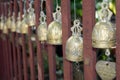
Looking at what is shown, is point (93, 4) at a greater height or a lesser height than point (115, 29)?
greater

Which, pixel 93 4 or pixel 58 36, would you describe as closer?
pixel 93 4

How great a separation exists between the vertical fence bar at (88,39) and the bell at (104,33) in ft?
0.60

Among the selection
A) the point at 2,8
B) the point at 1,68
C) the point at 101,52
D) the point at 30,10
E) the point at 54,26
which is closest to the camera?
the point at 54,26

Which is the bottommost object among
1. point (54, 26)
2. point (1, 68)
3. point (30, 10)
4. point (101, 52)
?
point (1, 68)

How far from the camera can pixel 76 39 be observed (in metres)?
1.68

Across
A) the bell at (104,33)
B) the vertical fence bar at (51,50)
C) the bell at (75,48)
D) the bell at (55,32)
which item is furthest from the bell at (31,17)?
the bell at (104,33)

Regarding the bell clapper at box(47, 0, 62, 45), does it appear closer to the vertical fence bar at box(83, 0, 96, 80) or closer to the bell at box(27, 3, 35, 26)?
the vertical fence bar at box(83, 0, 96, 80)

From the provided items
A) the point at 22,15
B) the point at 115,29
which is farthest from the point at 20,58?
the point at 115,29

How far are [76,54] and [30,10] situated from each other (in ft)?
3.01

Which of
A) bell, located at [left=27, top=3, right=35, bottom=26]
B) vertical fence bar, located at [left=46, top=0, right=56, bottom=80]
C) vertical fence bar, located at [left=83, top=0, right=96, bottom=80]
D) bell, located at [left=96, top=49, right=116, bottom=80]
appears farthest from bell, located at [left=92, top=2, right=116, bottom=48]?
bell, located at [left=27, top=3, right=35, bottom=26]

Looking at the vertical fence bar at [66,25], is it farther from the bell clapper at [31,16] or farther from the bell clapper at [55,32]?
the bell clapper at [31,16]

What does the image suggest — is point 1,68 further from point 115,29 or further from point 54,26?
point 115,29

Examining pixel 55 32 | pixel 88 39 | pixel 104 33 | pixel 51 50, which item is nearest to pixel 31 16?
pixel 51 50

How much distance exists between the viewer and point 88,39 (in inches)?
66.4
